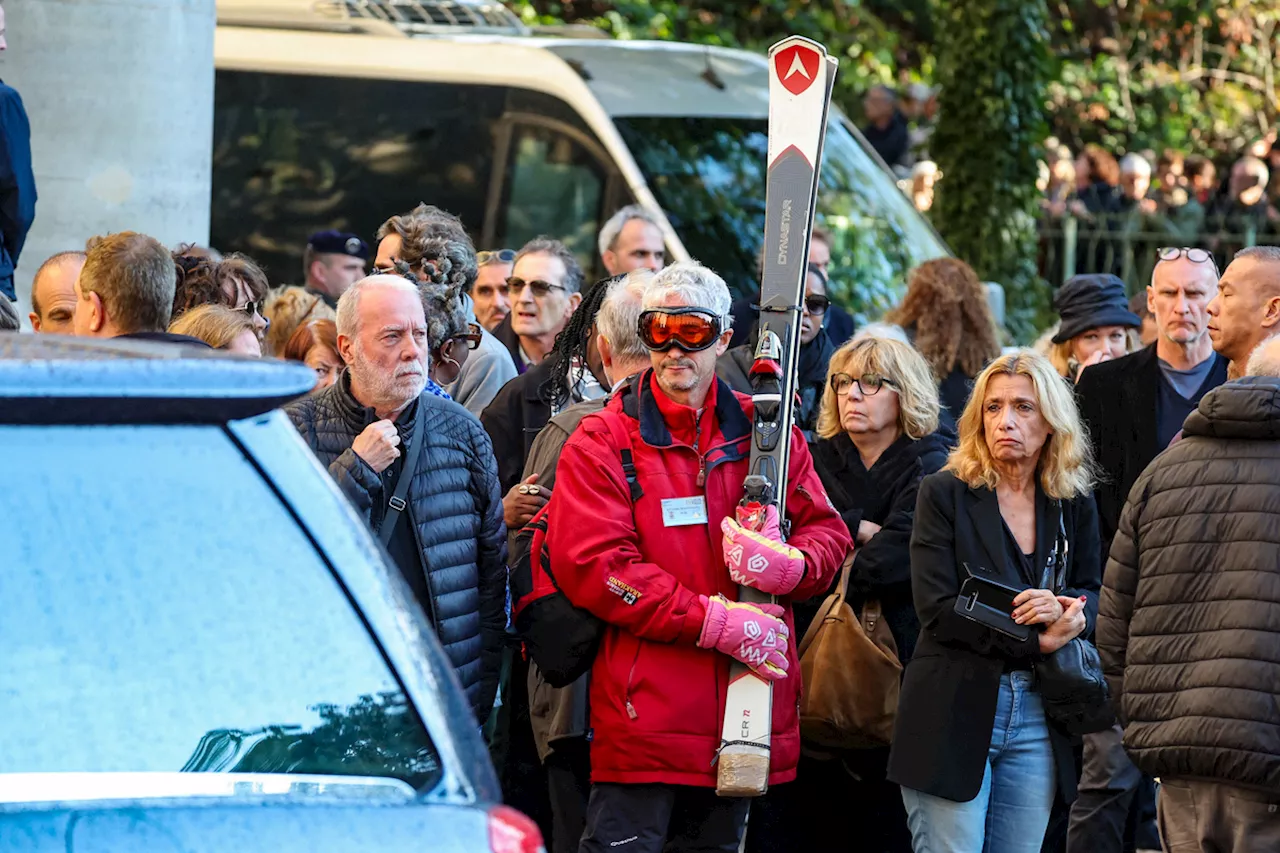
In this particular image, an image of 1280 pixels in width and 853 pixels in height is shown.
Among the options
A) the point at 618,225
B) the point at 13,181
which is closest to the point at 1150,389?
the point at 618,225

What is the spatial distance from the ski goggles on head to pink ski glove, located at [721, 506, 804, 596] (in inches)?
18.7

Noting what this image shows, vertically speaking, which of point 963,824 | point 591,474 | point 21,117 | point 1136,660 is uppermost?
point 21,117

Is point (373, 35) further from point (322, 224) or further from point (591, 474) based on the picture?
point (591, 474)

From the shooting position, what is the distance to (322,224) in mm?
12711

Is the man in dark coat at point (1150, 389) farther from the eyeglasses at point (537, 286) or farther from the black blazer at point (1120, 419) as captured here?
the eyeglasses at point (537, 286)

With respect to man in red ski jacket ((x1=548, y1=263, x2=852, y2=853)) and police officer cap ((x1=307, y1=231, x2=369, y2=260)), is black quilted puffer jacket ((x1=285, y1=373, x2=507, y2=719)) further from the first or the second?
police officer cap ((x1=307, y1=231, x2=369, y2=260))

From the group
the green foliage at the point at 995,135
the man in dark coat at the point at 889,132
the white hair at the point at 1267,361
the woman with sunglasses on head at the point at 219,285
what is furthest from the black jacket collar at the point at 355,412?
the man in dark coat at the point at 889,132

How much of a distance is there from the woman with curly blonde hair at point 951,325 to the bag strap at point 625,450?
131 inches

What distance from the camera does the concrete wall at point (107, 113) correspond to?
8.32 m

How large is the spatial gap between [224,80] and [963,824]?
8.55 m

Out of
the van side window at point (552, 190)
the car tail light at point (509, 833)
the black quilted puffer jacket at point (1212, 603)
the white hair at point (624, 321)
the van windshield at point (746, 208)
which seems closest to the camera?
the car tail light at point (509, 833)

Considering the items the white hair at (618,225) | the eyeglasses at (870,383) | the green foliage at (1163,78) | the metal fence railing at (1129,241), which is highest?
the green foliage at (1163,78)

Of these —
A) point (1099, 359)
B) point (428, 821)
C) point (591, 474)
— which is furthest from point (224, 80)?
point (428, 821)

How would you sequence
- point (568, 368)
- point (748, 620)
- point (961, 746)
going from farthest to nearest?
point (568, 368) → point (961, 746) → point (748, 620)
